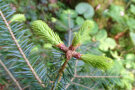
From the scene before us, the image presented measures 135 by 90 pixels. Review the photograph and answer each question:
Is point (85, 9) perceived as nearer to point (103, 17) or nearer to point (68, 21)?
point (103, 17)

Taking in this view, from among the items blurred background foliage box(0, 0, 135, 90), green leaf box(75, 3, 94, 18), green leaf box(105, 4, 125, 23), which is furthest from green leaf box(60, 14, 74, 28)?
green leaf box(105, 4, 125, 23)

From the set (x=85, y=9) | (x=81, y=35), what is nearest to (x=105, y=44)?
(x=85, y=9)

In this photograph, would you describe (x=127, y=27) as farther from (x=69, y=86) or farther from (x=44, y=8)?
(x=69, y=86)

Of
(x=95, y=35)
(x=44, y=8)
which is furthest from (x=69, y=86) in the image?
(x=44, y=8)

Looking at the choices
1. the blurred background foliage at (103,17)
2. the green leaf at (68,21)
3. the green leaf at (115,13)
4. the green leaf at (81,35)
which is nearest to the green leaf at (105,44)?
the blurred background foliage at (103,17)

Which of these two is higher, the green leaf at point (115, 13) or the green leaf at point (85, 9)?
the green leaf at point (85, 9)

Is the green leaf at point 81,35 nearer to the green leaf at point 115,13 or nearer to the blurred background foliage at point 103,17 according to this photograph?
the blurred background foliage at point 103,17

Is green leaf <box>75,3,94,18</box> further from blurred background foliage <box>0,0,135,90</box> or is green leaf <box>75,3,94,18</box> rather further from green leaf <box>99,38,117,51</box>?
green leaf <box>99,38,117,51</box>

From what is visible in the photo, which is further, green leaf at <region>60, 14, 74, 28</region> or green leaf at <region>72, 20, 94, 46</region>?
green leaf at <region>60, 14, 74, 28</region>
